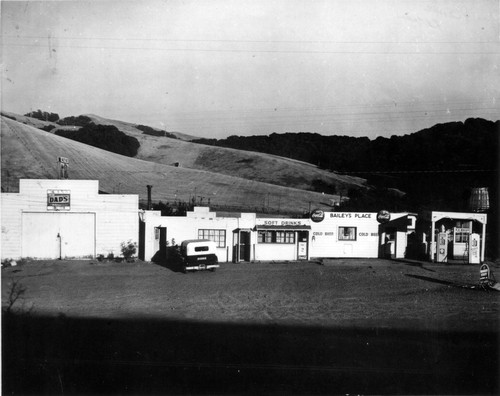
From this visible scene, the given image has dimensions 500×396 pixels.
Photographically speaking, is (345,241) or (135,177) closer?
(345,241)

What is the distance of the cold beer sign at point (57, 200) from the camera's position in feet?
74.7

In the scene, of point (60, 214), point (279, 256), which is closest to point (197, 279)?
point (279, 256)

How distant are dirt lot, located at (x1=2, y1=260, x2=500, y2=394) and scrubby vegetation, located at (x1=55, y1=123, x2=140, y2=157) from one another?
206 feet

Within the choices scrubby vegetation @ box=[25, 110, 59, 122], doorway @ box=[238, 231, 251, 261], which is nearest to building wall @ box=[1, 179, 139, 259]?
doorway @ box=[238, 231, 251, 261]

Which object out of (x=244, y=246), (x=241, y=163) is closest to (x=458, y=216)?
(x=244, y=246)

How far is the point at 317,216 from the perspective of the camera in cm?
2486

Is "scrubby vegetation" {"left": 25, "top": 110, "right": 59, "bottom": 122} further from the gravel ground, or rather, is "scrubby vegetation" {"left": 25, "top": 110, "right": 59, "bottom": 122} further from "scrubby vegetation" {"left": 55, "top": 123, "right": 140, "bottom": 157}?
the gravel ground

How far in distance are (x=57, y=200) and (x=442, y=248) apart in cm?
2166

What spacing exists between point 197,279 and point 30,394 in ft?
34.0

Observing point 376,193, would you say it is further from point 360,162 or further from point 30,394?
point 30,394

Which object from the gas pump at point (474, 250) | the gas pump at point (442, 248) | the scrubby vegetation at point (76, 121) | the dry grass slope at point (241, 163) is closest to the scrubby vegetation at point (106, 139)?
the dry grass slope at point (241, 163)

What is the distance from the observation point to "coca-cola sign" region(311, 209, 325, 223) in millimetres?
24797

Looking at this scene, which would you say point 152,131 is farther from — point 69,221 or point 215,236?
point 215,236

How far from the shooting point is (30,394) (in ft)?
26.2
